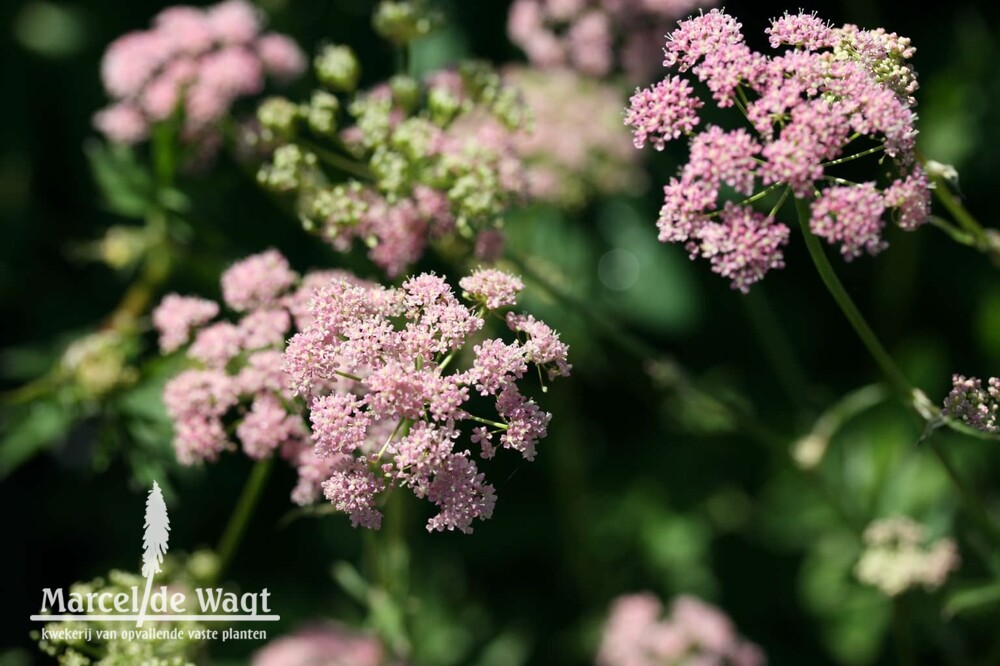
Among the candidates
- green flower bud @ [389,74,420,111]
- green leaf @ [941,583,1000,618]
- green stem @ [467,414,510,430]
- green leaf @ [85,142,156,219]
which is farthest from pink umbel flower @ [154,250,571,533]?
green leaf @ [85,142,156,219]

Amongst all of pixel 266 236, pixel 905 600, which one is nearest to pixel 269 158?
pixel 266 236

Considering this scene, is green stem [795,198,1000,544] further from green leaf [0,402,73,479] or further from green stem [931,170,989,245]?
green leaf [0,402,73,479]

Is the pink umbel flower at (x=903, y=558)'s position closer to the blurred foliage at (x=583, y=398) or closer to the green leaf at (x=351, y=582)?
the blurred foliage at (x=583, y=398)

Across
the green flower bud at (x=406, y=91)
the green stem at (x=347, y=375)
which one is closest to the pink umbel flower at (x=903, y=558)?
the green stem at (x=347, y=375)

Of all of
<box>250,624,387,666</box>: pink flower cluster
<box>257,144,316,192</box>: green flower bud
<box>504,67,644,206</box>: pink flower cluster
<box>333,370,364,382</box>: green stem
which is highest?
<box>504,67,644,206</box>: pink flower cluster

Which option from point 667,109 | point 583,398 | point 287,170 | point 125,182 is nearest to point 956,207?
point 667,109

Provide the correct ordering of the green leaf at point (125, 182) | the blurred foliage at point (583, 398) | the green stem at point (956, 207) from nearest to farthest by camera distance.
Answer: the green stem at point (956, 207), the green leaf at point (125, 182), the blurred foliage at point (583, 398)

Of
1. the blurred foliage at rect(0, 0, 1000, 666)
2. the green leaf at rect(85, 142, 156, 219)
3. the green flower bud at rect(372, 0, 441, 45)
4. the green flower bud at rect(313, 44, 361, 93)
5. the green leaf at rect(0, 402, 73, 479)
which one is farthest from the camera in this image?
the blurred foliage at rect(0, 0, 1000, 666)
